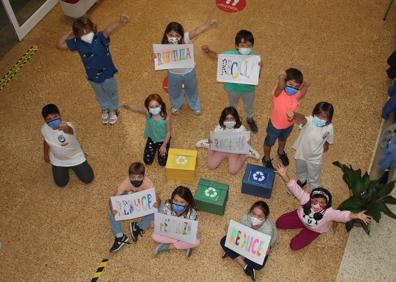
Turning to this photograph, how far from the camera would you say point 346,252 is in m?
4.30

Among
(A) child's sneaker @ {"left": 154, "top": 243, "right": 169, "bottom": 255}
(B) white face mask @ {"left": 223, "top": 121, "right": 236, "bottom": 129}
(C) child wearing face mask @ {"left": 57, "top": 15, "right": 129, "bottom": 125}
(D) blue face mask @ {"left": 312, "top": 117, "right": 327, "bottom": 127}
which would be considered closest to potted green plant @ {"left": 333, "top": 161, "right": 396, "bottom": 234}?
(D) blue face mask @ {"left": 312, "top": 117, "right": 327, "bottom": 127}

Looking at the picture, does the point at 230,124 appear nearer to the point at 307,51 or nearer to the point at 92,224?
the point at 92,224

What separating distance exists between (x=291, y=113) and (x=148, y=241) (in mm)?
1805

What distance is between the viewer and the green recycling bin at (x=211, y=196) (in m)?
4.41

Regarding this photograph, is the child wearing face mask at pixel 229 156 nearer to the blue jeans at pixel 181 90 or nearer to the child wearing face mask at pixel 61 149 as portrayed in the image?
the blue jeans at pixel 181 90

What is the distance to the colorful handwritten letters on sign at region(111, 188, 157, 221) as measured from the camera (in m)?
4.25

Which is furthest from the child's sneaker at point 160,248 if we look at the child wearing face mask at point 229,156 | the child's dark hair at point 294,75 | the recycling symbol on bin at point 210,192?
the child's dark hair at point 294,75

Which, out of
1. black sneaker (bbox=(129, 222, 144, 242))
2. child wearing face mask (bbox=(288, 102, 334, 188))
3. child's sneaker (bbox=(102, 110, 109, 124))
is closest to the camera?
child wearing face mask (bbox=(288, 102, 334, 188))

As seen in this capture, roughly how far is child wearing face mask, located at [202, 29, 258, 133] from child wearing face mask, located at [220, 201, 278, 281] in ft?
4.40

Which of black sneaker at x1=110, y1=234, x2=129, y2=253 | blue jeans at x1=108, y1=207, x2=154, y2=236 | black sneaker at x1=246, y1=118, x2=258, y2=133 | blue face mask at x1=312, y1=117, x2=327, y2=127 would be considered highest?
blue face mask at x1=312, y1=117, x2=327, y2=127

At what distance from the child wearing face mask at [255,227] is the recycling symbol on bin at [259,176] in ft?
1.75

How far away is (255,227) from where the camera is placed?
13.2 feet

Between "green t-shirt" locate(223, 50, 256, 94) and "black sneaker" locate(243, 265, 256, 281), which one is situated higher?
"green t-shirt" locate(223, 50, 256, 94)

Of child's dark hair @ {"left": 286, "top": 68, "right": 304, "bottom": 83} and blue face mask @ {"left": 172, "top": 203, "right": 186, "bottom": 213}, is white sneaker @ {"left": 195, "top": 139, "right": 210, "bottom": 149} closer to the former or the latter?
blue face mask @ {"left": 172, "top": 203, "right": 186, "bottom": 213}
